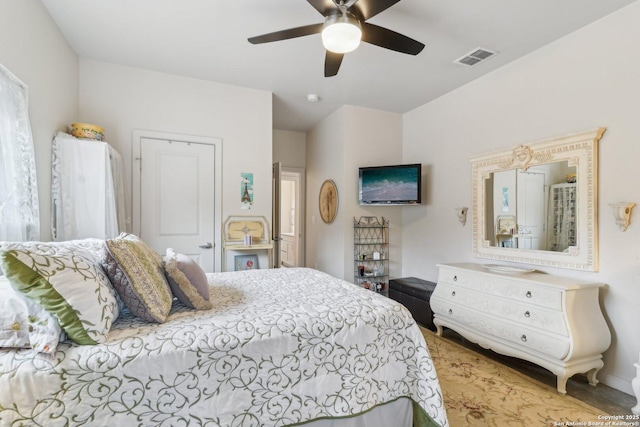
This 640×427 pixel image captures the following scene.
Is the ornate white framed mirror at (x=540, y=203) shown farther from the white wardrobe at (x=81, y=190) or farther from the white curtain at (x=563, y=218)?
the white wardrobe at (x=81, y=190)

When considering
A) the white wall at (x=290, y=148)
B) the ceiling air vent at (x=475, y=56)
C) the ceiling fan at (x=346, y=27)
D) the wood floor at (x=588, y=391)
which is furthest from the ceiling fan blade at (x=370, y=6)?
the white wall at (x=290, y=148)

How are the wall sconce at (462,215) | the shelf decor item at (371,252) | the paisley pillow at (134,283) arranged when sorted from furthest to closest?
1. the shelf decor item at (371,252)
2. the wall sconce at (462,215)
3. the paisley pillow at (134,283)

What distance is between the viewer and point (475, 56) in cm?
288

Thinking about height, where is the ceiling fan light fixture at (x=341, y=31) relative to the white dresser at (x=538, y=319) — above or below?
above

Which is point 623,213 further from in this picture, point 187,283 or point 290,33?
point 187,283

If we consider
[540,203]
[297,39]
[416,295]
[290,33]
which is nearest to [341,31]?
[290,33]

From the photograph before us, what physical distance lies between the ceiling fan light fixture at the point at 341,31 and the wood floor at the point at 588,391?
2898 mm

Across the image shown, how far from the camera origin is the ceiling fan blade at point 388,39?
197cm

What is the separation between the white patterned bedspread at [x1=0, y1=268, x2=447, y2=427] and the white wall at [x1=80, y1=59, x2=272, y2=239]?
7.50 feet

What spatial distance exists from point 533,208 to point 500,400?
173 centimetres

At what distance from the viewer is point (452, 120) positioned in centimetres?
371

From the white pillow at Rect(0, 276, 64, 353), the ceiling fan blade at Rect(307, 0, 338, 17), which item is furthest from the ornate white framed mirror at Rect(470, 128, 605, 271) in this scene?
the white pillow at Rect(0, 276, 64, 353)

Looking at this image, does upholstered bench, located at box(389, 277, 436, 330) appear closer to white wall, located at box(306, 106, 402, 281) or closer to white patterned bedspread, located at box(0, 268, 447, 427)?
white wall, located at box(306, 106, 402, 281)

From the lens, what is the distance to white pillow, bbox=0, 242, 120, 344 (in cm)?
107
